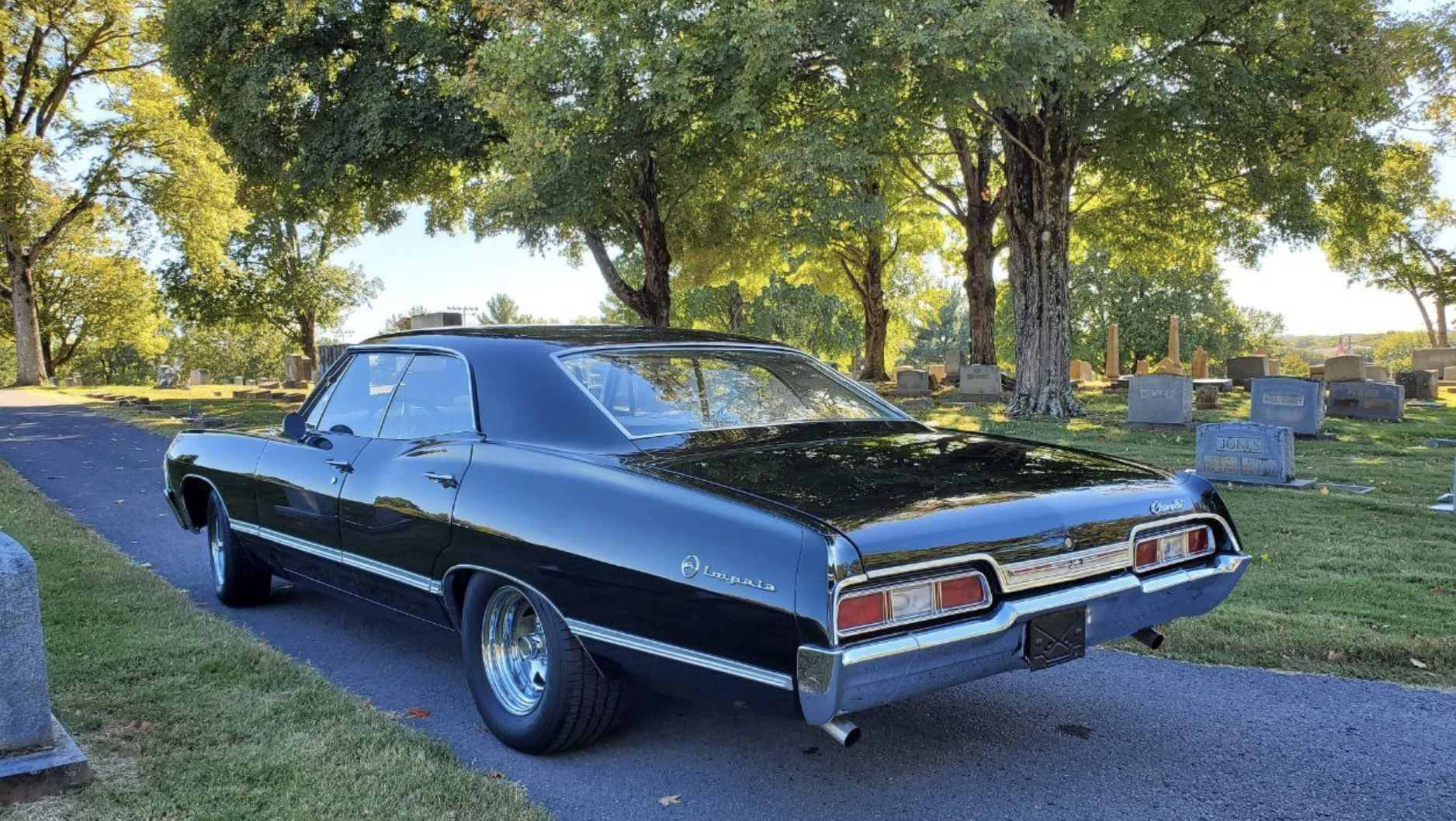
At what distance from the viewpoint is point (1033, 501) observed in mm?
3146

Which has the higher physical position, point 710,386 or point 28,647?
point 710,386

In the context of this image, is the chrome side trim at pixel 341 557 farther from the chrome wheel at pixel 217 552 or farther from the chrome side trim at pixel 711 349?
the chrome side trim at pixel 711 349

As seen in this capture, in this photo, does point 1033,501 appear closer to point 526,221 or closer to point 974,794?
point 974,794

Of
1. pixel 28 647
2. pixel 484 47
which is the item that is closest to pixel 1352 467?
pixel 28 647

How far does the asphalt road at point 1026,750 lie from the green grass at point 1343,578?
326 mm

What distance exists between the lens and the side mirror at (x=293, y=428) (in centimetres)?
493

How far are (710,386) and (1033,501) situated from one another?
1.43 meters

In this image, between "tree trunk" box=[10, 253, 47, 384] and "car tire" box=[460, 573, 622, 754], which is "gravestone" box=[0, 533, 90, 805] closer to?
"car tire" box=[460, 573, 622, 754]

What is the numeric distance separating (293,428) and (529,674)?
6.89 feet

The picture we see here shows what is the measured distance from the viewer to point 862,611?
2699mm

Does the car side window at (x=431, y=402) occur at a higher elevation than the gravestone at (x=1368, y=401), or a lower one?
higher

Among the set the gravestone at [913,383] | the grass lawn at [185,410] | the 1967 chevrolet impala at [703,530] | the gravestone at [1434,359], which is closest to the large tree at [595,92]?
the grass lawn at [185,410]

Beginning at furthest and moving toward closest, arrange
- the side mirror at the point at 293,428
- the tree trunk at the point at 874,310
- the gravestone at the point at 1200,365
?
the tree trunk at the point at 874,310, the gravestone at the point at 1200,365, the side mirror at the point at 293,428

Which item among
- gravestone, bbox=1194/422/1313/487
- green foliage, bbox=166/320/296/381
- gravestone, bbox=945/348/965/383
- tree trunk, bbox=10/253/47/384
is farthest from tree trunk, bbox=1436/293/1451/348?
green foliage, bbox=166/320/296/381
